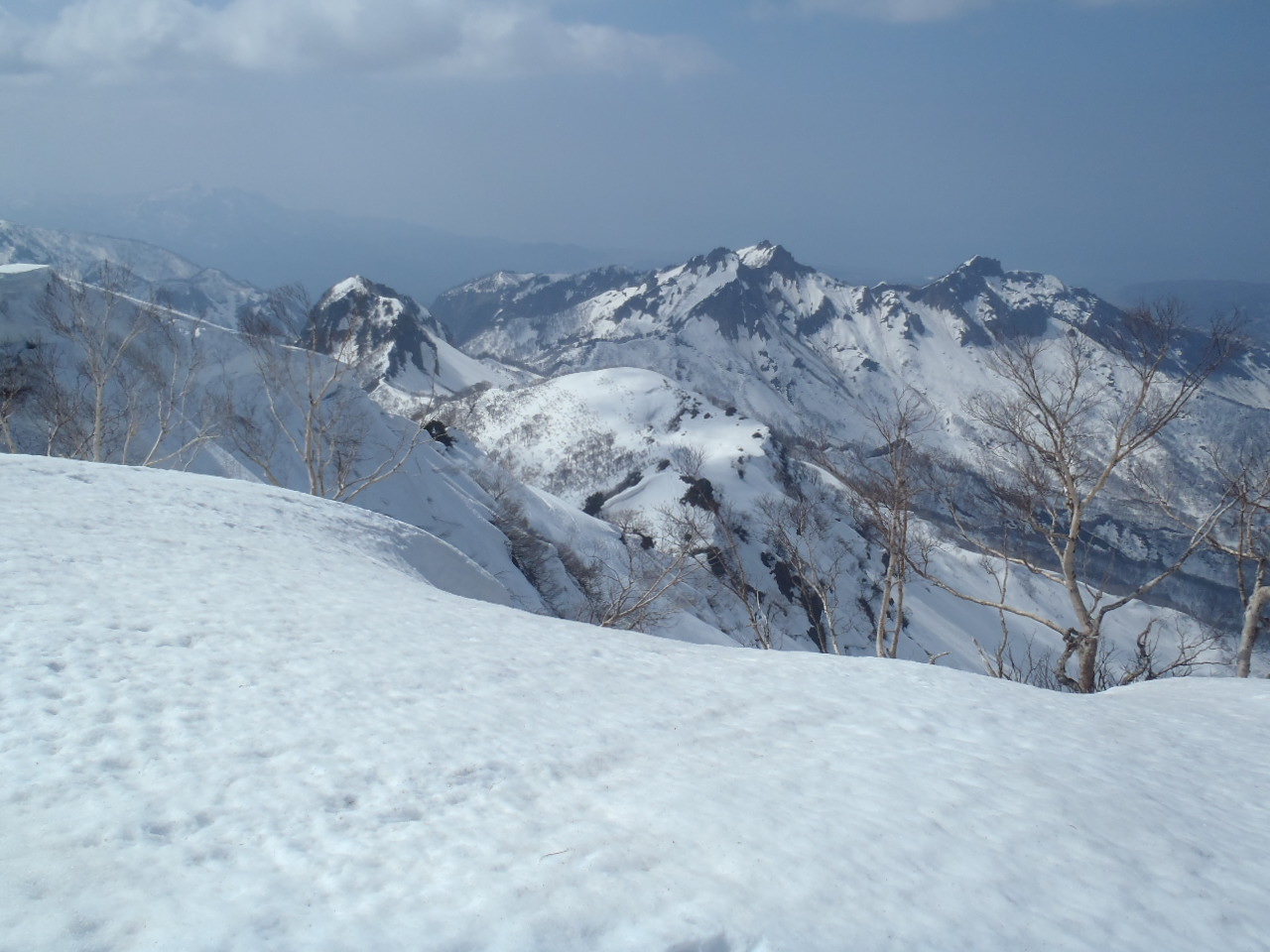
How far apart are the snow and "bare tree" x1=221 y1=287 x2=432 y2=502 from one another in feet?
37.7

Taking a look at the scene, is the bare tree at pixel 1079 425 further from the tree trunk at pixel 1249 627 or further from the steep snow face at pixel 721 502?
the steep snow face at pixel 721 502

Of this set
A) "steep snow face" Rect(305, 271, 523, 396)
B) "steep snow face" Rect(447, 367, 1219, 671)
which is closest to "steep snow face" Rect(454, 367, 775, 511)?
"steep snow face" Rect(447, 367, 1219, 671)

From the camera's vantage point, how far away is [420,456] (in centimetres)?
3759

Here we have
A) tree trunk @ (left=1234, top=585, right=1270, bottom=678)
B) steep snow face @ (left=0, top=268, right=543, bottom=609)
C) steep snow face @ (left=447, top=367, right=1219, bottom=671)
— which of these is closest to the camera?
tree trunk @ (left=1234, top=585, right=1270, bottom=678)

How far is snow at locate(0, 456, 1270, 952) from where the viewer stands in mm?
3635

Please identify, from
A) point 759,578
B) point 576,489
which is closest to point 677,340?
point 576,489

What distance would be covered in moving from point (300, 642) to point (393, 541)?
7.07 meters

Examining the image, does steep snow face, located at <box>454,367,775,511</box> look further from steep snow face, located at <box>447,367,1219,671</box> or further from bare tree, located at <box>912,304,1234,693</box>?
bare tree, located at <box>912,304,1234,693</box>

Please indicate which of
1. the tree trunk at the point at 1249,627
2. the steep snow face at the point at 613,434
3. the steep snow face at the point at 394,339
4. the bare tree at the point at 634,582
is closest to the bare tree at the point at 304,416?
the bare tree at the point at 634,582

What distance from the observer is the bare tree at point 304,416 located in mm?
19297

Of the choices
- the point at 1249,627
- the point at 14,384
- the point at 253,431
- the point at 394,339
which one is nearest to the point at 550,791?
the point at 1249,627

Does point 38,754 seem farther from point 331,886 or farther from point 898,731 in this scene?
point 898,731

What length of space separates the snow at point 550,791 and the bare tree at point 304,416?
37.7 ft

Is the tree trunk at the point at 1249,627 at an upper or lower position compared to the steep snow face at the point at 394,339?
lower
